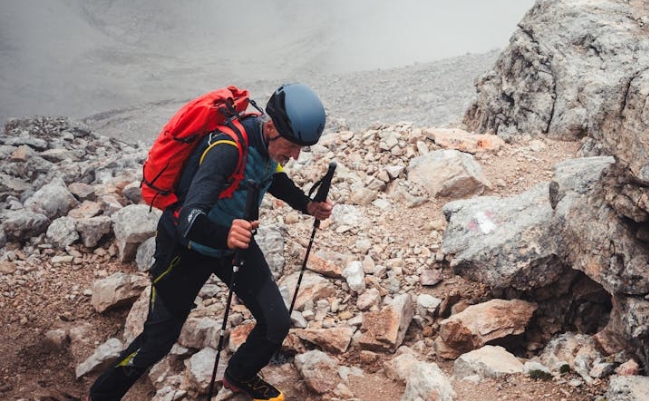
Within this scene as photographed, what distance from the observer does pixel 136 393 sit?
20.5ft

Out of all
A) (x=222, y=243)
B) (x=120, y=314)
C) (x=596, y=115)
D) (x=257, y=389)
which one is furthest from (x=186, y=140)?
(x=120, y=314)

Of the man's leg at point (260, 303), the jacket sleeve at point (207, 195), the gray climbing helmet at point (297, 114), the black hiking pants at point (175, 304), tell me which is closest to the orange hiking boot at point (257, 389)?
the man's leg at point (260, 303)

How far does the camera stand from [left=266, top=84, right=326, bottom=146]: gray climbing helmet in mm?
4172

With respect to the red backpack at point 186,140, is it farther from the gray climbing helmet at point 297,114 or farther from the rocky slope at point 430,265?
the rocky slope at point 430,265

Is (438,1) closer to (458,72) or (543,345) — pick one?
(458,72)

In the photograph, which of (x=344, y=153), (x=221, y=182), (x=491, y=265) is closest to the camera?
(x=221, y=182)

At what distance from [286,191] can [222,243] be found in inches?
55.1

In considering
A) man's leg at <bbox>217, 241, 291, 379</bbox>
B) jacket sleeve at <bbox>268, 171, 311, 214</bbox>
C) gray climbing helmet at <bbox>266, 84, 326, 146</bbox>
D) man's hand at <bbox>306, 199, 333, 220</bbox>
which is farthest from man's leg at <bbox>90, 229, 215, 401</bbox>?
gray climbing helmet at <bbox>266, 84, 326, 146</bbox>

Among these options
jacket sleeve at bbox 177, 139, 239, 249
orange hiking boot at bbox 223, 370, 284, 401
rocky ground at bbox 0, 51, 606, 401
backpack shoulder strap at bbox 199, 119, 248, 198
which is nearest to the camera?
jacket sleeve at bbox 177, 139, 239, 249

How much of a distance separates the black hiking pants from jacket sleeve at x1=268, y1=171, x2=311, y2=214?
702 mm

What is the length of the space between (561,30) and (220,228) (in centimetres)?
1011

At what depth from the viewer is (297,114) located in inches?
164

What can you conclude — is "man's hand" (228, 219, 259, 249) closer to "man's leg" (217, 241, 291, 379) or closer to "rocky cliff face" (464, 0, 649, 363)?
"man's leg" (217, 241, 291, 379)

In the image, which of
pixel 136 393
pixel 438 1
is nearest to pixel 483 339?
pixel 136 393
